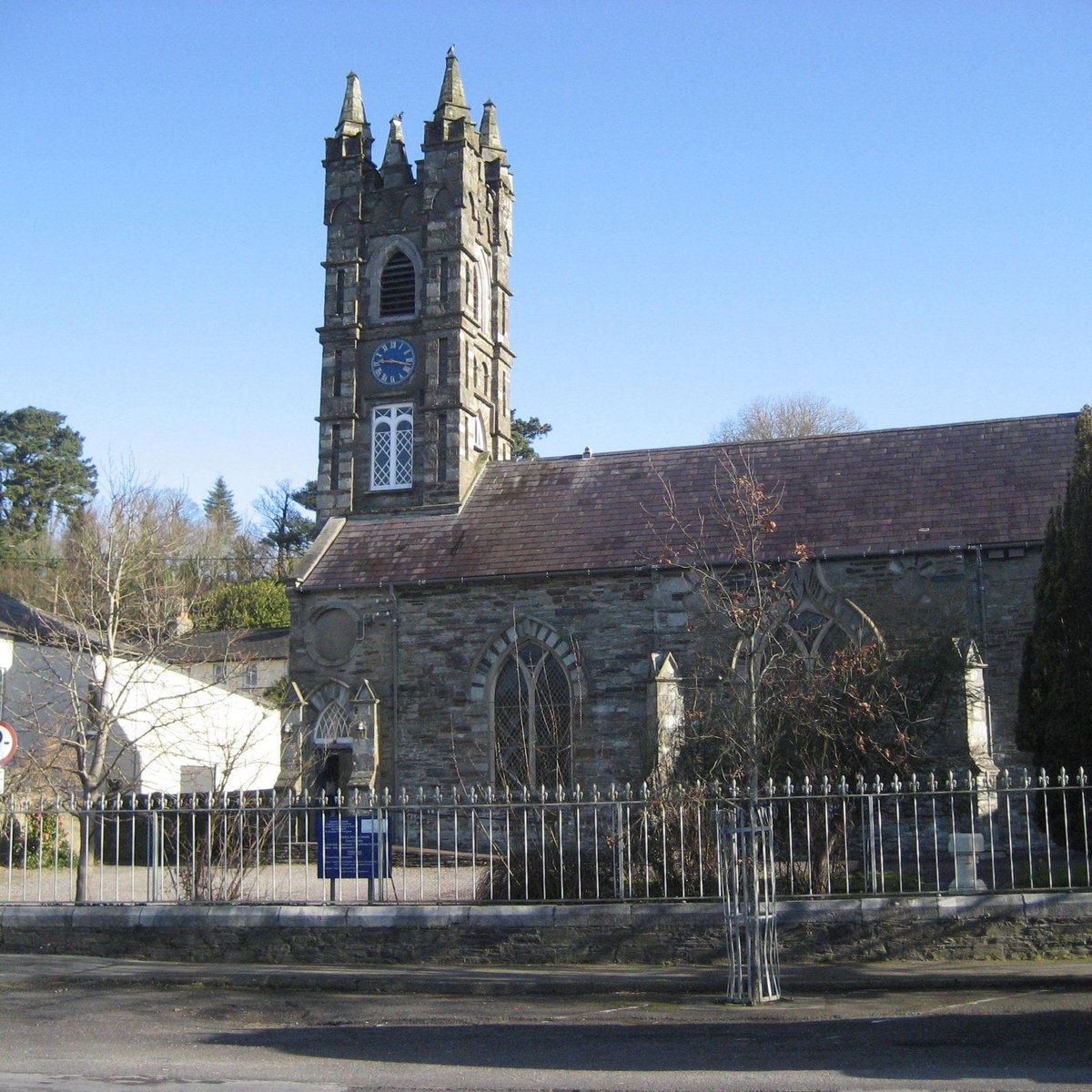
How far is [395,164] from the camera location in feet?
109

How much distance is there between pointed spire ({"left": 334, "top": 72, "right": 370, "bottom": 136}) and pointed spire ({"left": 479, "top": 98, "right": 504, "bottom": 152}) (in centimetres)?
342

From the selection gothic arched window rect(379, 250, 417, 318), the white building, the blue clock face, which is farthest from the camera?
gothic arched window rect(379, 250, 417, 318)

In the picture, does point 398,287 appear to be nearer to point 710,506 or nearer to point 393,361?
point 393,361

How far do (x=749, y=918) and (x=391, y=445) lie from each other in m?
20.9

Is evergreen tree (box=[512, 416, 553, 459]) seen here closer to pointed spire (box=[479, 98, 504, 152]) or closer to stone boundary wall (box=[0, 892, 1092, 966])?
pointed spire (box=[479, 98, 504, 152])

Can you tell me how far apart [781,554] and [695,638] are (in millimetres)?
2335

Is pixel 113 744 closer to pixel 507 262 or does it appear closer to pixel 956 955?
pixel 507 262

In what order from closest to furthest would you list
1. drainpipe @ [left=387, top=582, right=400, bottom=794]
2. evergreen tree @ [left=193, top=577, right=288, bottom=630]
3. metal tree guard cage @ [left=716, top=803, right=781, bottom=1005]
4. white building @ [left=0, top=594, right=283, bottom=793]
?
metal tree guard cage @ [left=716, top=803, right=781, bottom=1005] → drainpipe @ [left=387, top=582, right=400, bottom=794] → white building @ [left=0, top=594, right=283, bottom=793] → evergreen tree @ [left=193, top=577, right=288, bottom=630]

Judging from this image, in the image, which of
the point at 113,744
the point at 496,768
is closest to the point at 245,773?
the point at 113,744

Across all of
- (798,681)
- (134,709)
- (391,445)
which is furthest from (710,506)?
(134,709)

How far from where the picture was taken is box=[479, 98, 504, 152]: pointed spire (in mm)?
35812

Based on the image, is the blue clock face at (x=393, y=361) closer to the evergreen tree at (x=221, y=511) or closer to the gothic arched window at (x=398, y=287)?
the gothic arched window at (x=398, y=287)

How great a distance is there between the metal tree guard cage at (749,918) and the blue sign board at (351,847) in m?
4.40

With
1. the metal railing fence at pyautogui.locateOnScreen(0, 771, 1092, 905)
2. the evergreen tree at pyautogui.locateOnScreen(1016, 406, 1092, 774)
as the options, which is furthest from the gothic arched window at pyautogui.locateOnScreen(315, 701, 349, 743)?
the evergreen tree at pyautogui.locateOnScreen(1016, 406, 1092, 774)
